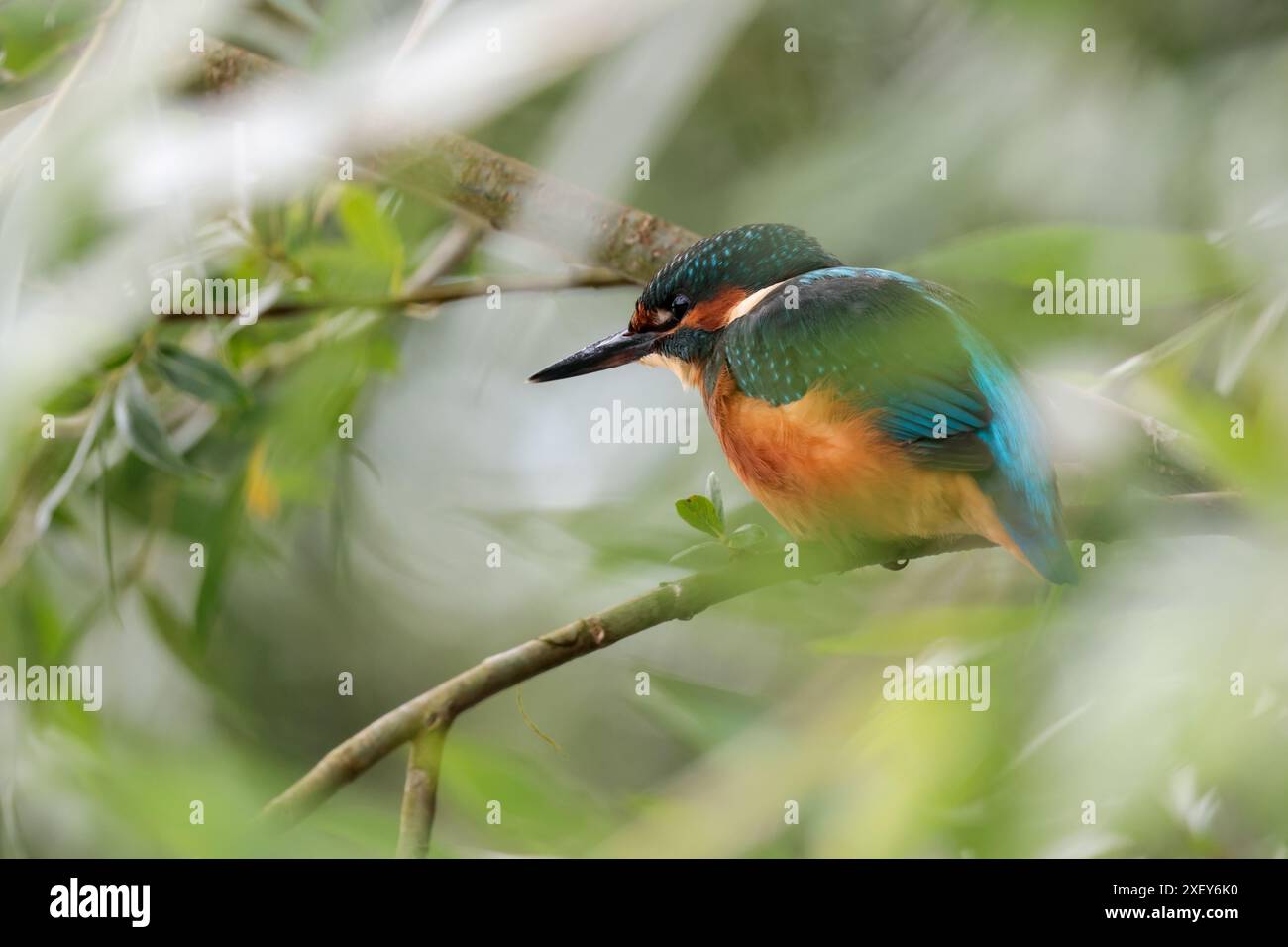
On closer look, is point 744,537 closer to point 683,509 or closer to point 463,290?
point 683,509

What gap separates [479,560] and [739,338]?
28.3 inches

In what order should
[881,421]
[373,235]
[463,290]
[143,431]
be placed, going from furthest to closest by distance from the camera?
1. [463,290]
2. [373,235]
3. [143,431]
4. [881,421]

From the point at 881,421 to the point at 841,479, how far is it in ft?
0.23

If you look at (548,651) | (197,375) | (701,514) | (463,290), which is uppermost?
(463,290)

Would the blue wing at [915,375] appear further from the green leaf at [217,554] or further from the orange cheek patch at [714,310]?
the green leaf at [217,554]

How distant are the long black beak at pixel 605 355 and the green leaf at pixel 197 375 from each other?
1.18ft

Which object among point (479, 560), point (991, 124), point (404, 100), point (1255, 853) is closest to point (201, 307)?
point (404, 100)

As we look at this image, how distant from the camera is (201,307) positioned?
1521mm

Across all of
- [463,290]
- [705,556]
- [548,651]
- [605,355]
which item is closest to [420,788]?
[548,651]

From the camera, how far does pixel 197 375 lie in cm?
143

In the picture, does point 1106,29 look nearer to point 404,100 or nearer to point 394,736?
point 404,100

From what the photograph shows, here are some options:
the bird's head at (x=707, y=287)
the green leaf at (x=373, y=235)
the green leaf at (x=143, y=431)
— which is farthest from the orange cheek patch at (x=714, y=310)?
the green leaf at (x=143, y=431)

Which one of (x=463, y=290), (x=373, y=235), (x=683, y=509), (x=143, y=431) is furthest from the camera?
(x=463, y=290)

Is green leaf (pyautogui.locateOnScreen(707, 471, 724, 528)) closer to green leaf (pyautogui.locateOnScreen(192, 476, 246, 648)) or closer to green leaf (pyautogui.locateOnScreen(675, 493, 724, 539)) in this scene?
green leaf (pyautogui.locateOnScreen(675, 493, 724, 539))
